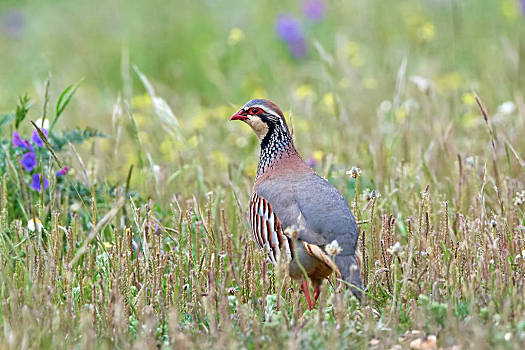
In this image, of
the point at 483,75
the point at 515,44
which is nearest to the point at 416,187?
the point at 483,75

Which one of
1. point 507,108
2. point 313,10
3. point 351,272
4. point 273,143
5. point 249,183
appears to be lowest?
point 351,272

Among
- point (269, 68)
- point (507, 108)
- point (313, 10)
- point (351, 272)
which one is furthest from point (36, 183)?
point (313, 10)

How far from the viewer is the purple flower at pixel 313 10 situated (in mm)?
10898

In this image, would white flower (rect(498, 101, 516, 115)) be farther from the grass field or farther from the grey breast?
the grey breast

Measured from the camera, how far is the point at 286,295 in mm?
4230

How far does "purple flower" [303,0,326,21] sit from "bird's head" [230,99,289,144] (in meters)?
6.35

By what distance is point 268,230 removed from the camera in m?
4.14

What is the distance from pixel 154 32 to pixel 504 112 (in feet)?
17.8

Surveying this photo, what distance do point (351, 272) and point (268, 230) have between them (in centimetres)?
64

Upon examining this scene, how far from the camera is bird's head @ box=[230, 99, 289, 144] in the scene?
476 centimetres

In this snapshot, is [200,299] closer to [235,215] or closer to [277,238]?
[277,238]

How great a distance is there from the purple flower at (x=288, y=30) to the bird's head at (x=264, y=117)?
5616 millimetres

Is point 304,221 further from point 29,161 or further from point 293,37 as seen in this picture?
point 293,37

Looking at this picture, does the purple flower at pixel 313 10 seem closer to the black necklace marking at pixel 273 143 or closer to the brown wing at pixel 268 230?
the black necklace marking at pixel 273 143
